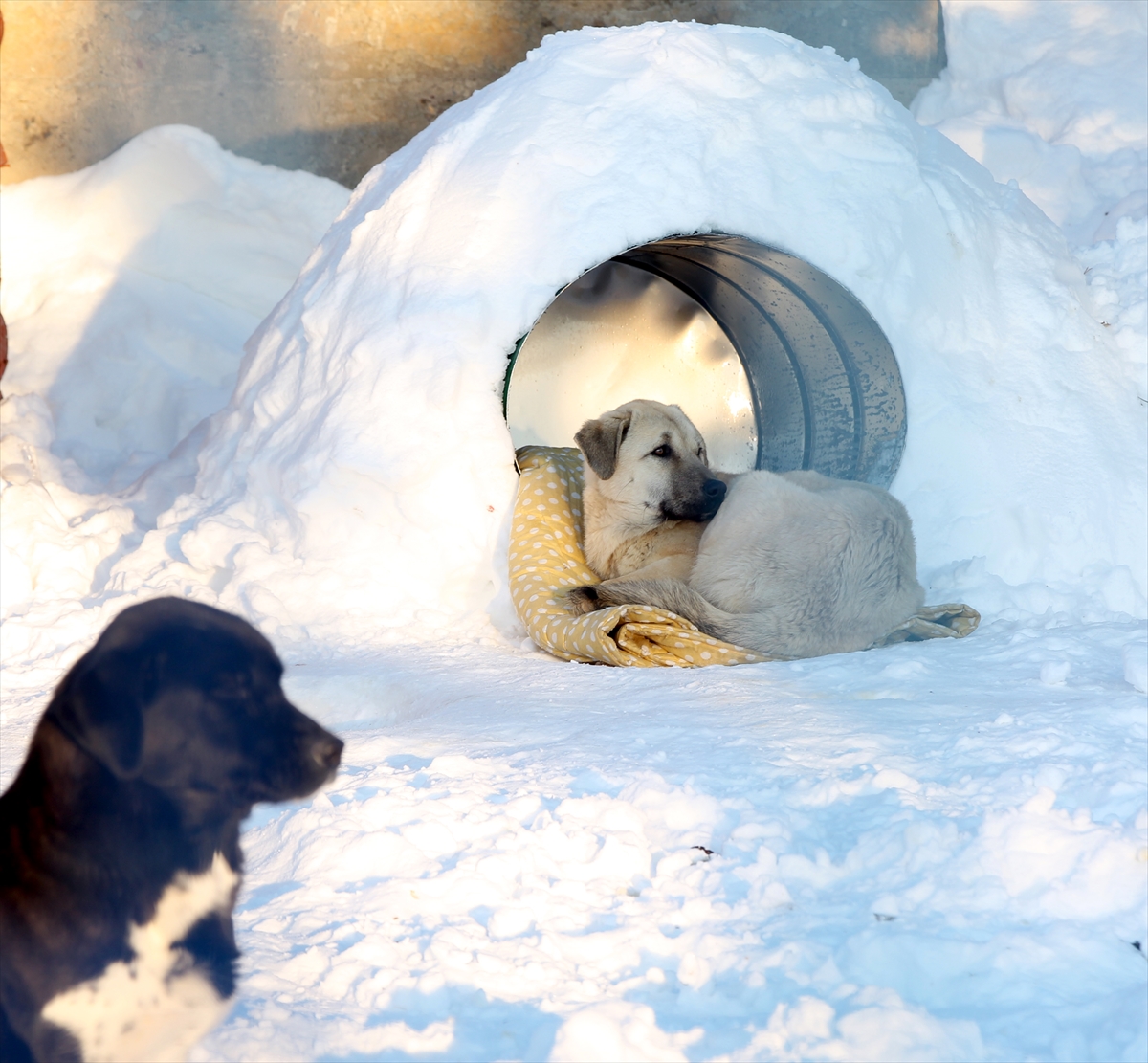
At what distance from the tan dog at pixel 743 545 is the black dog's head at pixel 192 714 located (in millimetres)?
2592

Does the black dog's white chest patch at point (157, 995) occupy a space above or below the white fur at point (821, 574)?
above

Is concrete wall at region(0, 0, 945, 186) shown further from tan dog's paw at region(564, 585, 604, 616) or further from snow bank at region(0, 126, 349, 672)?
tan dog's paw at region(564, 585, 604, 616)

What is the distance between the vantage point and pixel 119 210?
7.45 m

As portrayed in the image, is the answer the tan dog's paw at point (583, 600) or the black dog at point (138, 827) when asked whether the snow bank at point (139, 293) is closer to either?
the tan dog's paw at point (583, 600)

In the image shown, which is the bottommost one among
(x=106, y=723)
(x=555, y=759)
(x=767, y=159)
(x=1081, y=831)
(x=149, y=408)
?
(x=149, y=408)

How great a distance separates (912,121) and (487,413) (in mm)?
2673

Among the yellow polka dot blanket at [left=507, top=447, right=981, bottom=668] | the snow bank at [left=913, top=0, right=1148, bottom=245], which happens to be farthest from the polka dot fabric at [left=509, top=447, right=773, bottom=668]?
the snow bank at [left=913, top=0, right=1148, bottom=245]

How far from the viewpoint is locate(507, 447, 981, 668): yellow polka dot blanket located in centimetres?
394

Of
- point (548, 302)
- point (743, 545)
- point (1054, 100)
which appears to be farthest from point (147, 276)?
point (1054, 100)

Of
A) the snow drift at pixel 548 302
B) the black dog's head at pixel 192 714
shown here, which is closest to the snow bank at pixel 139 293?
the snow drift at pixel 548 302

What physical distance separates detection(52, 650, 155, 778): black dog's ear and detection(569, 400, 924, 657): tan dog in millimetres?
2796

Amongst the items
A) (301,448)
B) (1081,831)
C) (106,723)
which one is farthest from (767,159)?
(106,723)

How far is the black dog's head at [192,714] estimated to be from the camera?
145cm

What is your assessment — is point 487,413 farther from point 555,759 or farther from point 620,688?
point 555,759
